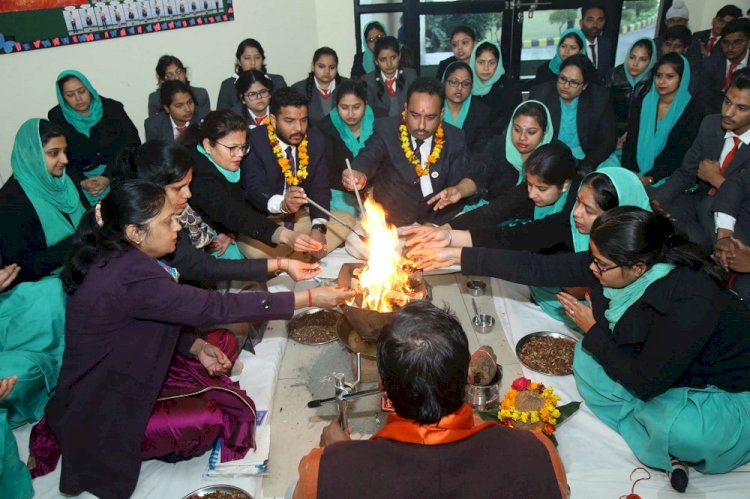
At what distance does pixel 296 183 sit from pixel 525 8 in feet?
19.8

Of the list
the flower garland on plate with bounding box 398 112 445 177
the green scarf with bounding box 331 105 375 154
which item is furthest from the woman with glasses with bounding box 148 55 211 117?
the flower garland on plate with bounding box 398 112 445 177

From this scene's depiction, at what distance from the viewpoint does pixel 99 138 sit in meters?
5.84

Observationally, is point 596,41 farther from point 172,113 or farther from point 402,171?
point 172,113

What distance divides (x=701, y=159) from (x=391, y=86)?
12.3 feet

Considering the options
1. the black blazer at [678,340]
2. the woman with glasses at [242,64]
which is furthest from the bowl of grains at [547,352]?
the woman with glasses at [242,64]

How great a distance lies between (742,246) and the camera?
393 cm

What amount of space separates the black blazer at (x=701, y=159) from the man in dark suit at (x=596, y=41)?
9.16ft

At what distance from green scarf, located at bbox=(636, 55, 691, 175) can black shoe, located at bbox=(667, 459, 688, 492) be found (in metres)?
4.18

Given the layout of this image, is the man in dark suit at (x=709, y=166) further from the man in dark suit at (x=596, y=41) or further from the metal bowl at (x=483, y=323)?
the man in dark suit at (x=596, y=41)

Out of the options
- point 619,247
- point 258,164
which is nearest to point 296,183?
point 258,164

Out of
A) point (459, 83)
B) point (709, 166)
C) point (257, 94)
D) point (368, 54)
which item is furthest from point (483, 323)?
point (368, 54)

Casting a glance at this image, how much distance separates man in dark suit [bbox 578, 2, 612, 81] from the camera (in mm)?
7523

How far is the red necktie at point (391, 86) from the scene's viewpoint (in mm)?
7059

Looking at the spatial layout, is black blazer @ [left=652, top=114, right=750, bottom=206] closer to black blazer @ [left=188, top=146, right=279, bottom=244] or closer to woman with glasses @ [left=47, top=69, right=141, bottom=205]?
black blazer @ [left=188, top=146, right=279, bottom=244]
